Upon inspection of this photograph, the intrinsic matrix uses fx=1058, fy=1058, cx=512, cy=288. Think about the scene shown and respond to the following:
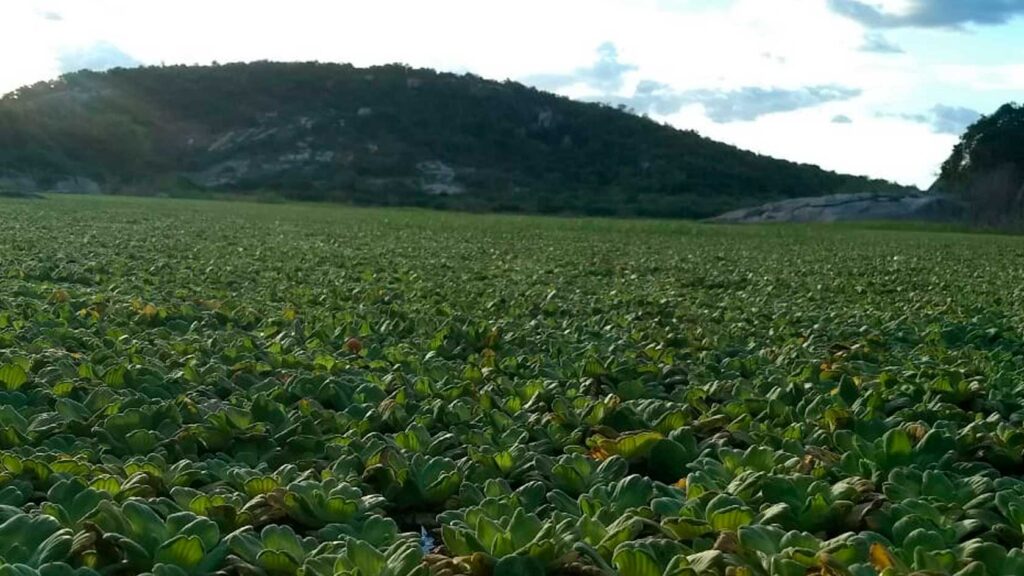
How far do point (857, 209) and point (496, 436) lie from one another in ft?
176

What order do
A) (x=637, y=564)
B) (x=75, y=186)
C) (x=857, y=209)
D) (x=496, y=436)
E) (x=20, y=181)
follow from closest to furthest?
(x=637, y=564), (x=496, y=436), (x=20, y=181), (x=75, y=186), (x=857, y=209)

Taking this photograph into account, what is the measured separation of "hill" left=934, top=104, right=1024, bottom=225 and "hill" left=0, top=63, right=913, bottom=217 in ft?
41.7

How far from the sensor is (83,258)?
361 inches

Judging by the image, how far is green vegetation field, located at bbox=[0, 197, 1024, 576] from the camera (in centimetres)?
199

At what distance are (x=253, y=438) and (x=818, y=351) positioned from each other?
9.89ft

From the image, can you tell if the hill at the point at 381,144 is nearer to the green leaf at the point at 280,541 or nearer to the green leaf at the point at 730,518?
the green leaf at the point at 730,518

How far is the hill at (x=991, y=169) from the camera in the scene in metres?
46.4

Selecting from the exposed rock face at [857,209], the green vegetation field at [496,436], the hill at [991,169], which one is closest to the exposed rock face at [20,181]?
the exposed rock face at [857,209]

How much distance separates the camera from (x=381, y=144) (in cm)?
7200

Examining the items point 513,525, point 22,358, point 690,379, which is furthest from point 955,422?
point 22,358

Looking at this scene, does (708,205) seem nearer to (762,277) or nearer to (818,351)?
(762,277)

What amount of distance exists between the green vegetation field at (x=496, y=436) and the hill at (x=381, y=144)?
1971 inches

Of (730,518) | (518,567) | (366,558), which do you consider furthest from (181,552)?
(730,518)

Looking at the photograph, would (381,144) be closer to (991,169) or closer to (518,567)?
(991,169)
